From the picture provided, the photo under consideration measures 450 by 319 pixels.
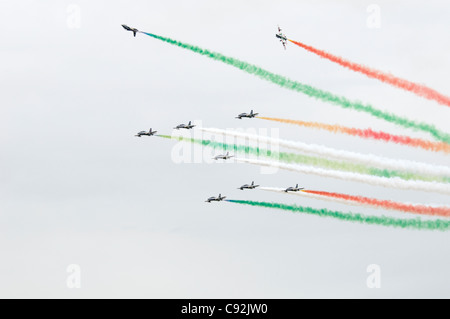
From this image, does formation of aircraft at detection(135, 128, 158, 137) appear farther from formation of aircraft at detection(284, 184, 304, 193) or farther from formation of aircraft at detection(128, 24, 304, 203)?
formation of aircraft at detection(284, 184, 304, 193)

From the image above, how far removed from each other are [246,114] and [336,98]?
16.6 m

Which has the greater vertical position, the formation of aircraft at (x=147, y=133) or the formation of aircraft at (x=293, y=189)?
the formation of aircraft at (x=147, y=133)

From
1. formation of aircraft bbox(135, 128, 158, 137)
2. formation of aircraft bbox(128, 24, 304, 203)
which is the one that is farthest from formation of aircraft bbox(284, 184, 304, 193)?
formation of aircraft bbox(135, 128, 158, 137)

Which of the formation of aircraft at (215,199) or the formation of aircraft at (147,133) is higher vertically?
the formation of aircraft at (147,133)

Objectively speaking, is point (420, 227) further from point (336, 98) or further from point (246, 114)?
point (246, 114)

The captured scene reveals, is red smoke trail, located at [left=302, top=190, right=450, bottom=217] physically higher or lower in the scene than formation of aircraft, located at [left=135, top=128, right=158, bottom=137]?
lower

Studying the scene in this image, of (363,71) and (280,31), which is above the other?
(280,31)

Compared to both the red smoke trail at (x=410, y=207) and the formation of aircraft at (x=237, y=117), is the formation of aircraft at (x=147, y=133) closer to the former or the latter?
the formation of aircraft at (x=237, y=117)

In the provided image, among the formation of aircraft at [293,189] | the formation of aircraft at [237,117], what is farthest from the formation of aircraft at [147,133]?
the formation of aircraft at [293,189]

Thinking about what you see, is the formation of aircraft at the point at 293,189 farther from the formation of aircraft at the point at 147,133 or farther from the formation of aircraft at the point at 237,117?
the formation of aircraft at the point at 147,133

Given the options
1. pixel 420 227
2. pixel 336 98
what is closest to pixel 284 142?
pixel 336 98
